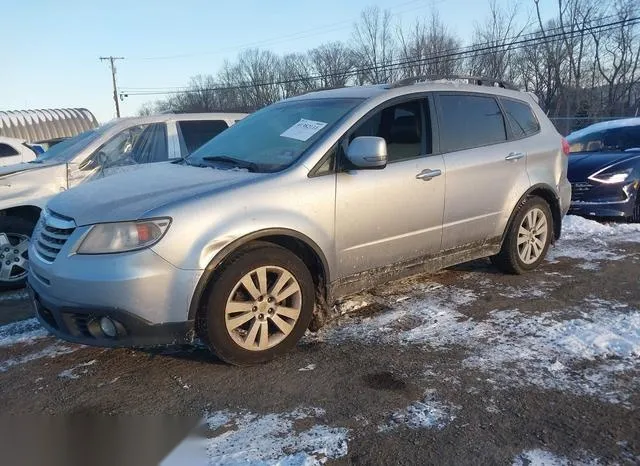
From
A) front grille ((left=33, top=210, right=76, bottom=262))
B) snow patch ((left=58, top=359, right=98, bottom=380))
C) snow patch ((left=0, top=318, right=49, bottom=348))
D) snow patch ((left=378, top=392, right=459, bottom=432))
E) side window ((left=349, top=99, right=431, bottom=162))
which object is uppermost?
side window ((left=349, top=99, right=431, bottom=162))

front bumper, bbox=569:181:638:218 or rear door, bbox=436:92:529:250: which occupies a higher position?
rear door, bbox=436:92:529:250

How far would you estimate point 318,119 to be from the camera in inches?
169

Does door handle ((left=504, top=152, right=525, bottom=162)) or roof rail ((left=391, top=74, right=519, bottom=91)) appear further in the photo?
door handle ((left=504, top=152, right=525, bottom=162))

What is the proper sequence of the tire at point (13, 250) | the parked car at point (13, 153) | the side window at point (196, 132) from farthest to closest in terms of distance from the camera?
the parked car at point (13, 153) < the side window at point (196, 132) < the tire at point (13, 250)

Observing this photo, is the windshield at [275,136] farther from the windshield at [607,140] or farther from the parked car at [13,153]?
the windshield at [607,140]

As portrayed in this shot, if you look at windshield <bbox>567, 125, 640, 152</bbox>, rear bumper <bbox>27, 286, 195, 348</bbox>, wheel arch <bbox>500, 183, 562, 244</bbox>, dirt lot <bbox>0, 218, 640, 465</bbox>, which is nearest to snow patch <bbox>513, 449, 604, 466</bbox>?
dirt lot <bbox>0, 218, 640, 465</bbox>

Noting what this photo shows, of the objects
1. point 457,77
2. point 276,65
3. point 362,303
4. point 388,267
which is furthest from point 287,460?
point 276,65

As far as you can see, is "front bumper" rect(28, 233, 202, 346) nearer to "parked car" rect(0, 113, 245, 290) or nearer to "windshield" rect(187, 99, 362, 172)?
"windshield" rect(187, 99, 362, 172)

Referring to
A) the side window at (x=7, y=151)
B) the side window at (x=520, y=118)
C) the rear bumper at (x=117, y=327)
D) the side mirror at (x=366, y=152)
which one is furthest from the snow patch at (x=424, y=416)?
the side window at (x=7, y=151)

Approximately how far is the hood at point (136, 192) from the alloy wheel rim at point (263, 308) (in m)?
0.65

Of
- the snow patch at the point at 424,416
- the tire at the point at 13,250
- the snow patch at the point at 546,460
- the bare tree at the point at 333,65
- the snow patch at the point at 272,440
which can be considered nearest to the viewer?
the snow patch at the point at 546,460

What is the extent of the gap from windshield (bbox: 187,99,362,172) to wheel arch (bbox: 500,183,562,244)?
198cm

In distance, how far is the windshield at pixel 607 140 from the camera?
349 inches

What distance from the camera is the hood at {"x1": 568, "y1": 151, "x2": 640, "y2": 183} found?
8.16m
